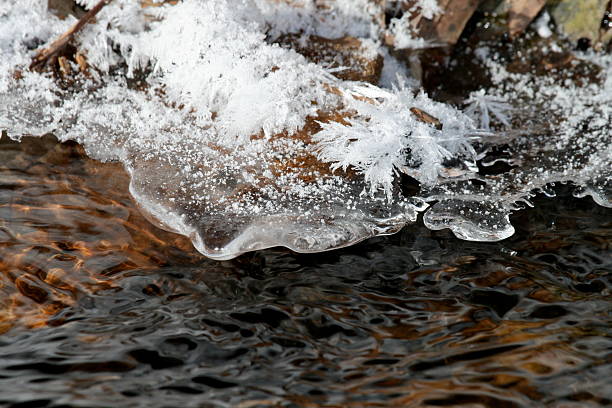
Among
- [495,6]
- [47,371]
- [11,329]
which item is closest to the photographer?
[47,371]

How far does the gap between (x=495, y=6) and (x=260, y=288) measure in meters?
3.50

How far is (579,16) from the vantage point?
5.04 meters

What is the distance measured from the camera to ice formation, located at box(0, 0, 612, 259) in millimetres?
3312

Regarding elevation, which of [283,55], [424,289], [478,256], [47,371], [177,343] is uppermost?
[283,55]

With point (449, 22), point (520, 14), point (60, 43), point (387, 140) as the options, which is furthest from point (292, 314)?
point (520, 14)

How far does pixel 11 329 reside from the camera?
Result: 271cm

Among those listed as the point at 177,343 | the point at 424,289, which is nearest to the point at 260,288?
the point at 177,343

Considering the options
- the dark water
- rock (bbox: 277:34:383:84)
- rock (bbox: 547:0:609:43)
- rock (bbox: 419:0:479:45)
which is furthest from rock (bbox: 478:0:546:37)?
the dark water

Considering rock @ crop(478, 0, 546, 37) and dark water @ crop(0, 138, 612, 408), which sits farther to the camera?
rock @ crop(478, 0, 546, 37)

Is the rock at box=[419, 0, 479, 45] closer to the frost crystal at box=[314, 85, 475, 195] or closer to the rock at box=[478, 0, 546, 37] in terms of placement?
the rock at box=[478, 0, 546, 37]

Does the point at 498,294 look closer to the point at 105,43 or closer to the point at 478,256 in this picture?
the point at 478,256

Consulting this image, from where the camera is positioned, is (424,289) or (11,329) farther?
(424,289)

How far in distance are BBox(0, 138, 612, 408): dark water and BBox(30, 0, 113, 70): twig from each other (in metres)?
1.00

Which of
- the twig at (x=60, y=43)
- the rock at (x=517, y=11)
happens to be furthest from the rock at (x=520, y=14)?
the twig at (x=60, y=43)
